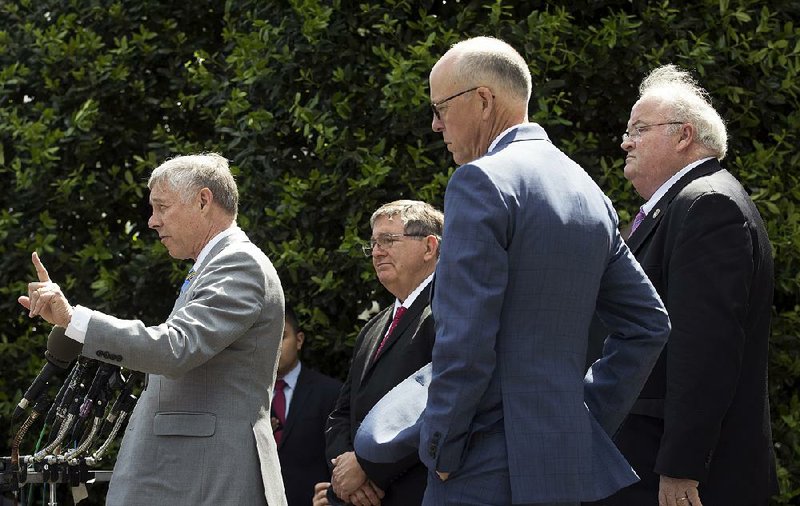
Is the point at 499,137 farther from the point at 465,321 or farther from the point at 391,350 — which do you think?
the point at 391,350

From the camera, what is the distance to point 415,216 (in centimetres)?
576

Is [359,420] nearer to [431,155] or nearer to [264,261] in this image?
[264,261]

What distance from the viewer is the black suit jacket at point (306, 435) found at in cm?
693

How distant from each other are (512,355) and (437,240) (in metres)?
2.38

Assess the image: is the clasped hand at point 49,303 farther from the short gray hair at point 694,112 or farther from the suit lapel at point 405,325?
the short gray hair at point 694,112

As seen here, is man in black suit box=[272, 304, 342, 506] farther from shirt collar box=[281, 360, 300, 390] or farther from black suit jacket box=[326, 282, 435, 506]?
black suit jacket box=[326, 282, 435, 506]

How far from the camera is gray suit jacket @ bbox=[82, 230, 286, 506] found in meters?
4.59

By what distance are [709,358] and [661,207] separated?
645mm

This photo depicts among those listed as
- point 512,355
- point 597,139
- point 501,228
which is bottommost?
point 597,139

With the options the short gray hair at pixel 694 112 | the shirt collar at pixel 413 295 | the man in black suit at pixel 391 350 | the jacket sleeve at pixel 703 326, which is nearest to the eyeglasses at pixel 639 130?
the short gray hair at pixel 694 112

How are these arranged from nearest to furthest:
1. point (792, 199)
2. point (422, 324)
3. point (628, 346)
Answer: point (628, 346) → point (422, 324) → point (792, 199)

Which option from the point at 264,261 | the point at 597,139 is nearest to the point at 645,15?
the point at 597,139

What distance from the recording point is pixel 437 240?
18.7ft

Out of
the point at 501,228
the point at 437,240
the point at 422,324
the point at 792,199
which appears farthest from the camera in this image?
the point at 792,199
